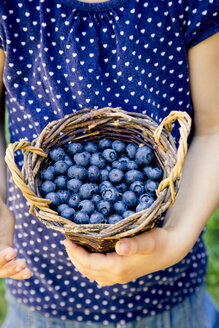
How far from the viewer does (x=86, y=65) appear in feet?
2.84

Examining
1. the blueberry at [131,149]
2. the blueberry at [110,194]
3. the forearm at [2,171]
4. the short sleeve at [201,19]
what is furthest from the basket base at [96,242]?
the short sleeve at [201,19]

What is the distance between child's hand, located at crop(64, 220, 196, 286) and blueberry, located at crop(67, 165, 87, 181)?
16 cm

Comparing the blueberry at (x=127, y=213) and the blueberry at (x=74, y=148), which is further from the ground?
the blueberry at (x=74, y=148)

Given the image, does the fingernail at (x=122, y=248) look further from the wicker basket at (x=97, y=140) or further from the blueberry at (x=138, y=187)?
the blueberry at (x=138, y=187)

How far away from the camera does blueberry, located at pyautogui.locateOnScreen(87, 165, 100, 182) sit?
84 centimetres

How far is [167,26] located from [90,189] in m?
0.44

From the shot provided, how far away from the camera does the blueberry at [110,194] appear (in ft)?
2.57

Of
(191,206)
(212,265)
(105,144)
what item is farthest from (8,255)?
(212,265)

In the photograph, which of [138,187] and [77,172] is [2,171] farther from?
[138,187]

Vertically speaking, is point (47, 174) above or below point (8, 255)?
above

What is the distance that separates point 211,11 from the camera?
2.74ft

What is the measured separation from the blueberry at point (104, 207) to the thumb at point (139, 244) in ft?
0.30

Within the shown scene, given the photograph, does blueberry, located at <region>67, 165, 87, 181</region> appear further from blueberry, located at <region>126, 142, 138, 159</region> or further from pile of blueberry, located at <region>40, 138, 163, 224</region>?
blueberry, located at <region>126, 142, 138, 159</region>

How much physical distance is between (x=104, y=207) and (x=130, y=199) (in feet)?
0.20
